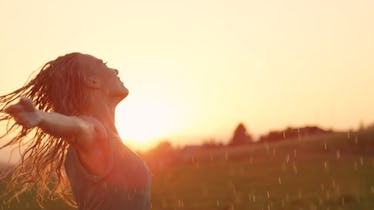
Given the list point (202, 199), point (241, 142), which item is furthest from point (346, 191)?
point (241, 142)

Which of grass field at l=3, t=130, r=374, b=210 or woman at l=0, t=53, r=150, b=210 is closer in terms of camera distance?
woman at l=0, t=53, r=150, b=210

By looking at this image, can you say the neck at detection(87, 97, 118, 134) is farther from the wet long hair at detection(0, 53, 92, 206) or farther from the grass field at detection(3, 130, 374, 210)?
the grass field at detection(3, 130, 374, 210)

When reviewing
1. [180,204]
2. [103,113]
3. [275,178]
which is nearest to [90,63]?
[103,113]

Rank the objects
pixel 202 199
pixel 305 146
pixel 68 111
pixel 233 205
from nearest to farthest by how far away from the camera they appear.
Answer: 1. pixel 68 111
2. pixel 233 205
3. pixel 202 199
4. pixel 305 146

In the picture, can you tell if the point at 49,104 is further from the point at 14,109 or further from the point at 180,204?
the point at 180,204

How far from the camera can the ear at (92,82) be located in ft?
16.0

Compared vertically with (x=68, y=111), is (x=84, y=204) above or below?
below

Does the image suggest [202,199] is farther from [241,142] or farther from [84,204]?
[84,204]

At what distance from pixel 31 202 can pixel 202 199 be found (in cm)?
382

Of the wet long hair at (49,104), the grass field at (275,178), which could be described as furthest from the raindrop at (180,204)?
the wet long hair at (49,104)

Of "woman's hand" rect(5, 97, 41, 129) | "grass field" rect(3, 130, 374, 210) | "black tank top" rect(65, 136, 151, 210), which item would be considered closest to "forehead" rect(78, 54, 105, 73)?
"black tank top" rect(65, 136, 151, 210)

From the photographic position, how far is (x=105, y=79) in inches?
196

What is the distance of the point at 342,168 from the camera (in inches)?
762

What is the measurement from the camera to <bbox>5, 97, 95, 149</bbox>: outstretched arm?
3.81 meters
